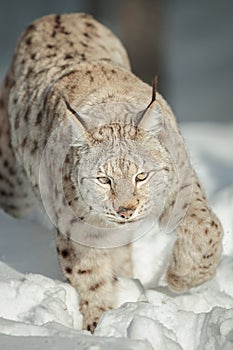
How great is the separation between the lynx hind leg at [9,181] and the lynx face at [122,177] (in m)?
1.40

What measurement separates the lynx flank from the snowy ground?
12cm

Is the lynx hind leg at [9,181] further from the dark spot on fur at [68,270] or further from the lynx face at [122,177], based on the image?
the lynx face at [122,177]

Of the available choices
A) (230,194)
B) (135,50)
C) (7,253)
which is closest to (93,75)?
(7,253)

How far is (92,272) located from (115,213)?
498 millimetres

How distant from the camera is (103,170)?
379cm

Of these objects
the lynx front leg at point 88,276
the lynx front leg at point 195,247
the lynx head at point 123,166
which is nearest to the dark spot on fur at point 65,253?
the lynx front leg at point 88,276

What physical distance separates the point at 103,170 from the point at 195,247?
67cm

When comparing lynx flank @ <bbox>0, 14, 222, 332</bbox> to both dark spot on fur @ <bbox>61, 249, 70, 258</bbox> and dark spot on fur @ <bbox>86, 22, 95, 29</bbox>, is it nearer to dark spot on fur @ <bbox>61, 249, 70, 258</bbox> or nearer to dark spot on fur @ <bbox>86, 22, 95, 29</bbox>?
dark spot on fur @ <bbox>61, 249, 70, 258</bbox>

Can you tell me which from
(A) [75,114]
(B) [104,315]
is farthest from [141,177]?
(B) [104,315]

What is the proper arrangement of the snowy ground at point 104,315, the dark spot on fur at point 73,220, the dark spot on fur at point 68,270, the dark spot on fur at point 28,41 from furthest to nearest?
the dark spot on fur at point 28,41, the dark spot on fur at point 68,270, the dark spot on fur at point 73,220, the snowy ground at point 104,315

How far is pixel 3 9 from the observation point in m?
13.6

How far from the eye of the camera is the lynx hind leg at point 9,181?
5.33 m

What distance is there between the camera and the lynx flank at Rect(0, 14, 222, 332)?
385 centimetres

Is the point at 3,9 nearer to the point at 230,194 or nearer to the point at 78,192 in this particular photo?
the point at 230,194
